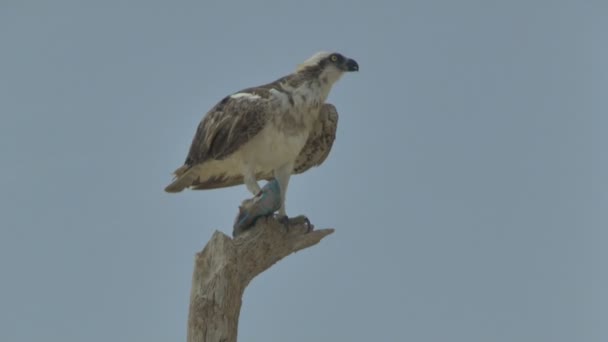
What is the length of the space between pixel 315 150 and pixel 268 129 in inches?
42.1

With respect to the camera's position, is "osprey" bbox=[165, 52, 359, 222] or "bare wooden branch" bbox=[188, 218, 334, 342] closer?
"bare wooden branch" bbox=[188, 218, 334, 342]

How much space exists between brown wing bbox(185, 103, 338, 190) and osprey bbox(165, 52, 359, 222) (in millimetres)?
12

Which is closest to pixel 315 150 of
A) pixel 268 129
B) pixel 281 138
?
pixel 281 138

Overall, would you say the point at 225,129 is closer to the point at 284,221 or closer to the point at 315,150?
the point at 315,150

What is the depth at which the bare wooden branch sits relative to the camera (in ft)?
32.3

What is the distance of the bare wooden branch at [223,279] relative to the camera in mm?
9836

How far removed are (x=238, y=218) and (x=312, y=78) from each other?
2268 mm

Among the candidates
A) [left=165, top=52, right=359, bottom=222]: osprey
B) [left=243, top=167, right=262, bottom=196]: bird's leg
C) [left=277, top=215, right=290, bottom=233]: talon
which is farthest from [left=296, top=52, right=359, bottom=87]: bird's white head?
[left=277, top=215, right=290, bottom=233]: talon

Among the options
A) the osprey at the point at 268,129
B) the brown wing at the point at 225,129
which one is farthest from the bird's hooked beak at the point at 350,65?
the brown wing at the point at 225,129

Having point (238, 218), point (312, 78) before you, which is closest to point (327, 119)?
point (312, 78)

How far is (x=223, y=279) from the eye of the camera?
9977 mm

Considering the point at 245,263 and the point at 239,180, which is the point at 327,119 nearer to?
the point at 239,180

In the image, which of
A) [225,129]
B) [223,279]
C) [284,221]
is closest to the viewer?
[223,279]

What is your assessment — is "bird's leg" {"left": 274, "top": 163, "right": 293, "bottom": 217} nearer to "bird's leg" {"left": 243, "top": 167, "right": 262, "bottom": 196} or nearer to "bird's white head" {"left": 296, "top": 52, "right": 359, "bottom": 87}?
"bird's leg" {"left": 243, "top": 167, "right": 262, "bottom": 196}
